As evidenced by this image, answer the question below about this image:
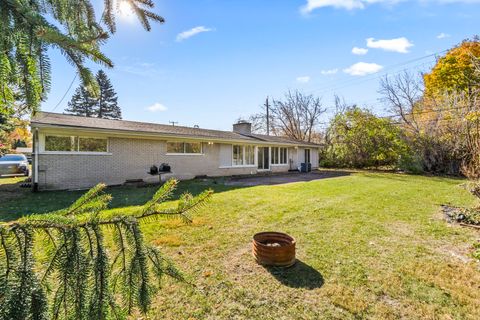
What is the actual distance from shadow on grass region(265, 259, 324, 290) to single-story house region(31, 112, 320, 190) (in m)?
7.67

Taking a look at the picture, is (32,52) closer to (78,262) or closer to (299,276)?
(78,262)

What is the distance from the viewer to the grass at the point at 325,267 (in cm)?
280

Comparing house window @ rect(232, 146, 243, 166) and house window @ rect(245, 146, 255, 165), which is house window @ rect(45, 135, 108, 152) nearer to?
house window @ rect(232, 146, 243, 166)

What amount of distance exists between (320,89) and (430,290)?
33086mm

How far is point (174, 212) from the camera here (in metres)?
1.13

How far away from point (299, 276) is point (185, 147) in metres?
12.0

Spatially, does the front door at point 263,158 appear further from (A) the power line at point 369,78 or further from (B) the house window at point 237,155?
(A) the power line at point 369,78

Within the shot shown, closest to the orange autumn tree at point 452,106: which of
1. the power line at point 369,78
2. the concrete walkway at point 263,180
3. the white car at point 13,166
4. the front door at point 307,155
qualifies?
the power line at point 369,78

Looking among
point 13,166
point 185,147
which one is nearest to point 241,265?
point 185,147

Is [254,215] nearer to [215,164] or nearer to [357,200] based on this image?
[357,200]

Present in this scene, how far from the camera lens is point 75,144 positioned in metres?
10.8

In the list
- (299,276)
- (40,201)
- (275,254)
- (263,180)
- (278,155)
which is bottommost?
(299,276)

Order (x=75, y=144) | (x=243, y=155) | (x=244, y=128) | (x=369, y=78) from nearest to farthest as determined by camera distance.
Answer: (x=75, y=144) → (x=243, y=155) → (x=244, y=128) → (x=369, y=78)

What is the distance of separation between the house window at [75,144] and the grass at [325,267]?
12.5ft
